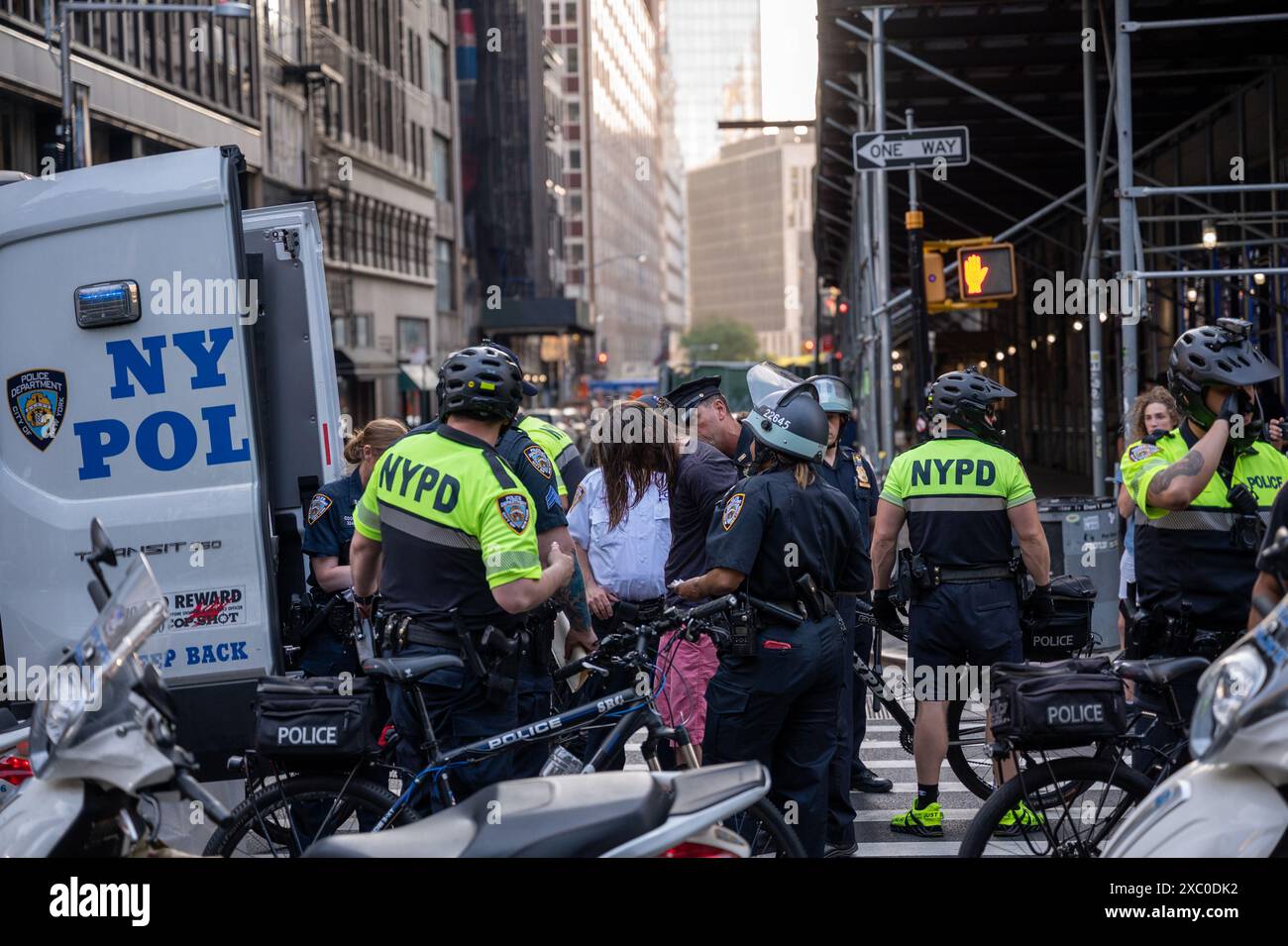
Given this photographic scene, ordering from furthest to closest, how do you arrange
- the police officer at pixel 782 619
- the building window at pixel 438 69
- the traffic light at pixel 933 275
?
1. the building window at pixel 438 69
2. the traffic light at pixel 933 275
3. the police officer at pixel 782 619

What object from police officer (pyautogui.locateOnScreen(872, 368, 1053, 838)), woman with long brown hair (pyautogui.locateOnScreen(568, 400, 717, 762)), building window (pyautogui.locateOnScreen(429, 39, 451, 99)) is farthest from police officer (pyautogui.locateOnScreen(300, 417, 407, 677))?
building window (pyautogui.locateOnScreen(429, 39, 451, 99))

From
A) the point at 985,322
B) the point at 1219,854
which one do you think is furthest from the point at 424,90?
the point at 1219,854

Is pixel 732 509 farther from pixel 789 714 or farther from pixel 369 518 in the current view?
pixel 369 518

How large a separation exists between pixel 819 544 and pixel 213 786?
9.54 feet

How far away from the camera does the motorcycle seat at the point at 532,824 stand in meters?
3.21

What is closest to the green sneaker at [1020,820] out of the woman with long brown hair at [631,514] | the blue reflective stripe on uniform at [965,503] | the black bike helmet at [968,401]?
the blue reflective stripe on uniform at [965,503]

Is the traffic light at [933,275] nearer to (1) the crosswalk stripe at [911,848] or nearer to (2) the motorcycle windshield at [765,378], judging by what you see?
(2) the motorcycle windshield at [765,378]

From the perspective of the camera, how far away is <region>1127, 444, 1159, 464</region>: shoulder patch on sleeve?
19.9 feet

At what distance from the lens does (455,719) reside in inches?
198

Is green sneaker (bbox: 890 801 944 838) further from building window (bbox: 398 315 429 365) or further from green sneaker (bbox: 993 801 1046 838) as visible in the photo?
building window (bbox: 398 315 429 365)

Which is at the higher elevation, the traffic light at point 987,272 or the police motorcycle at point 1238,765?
the traffic light at point 987,272

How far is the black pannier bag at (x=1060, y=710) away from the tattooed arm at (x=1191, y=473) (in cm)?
106

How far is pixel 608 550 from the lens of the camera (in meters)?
7.18

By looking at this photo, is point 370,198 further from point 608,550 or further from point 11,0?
point 608,550
